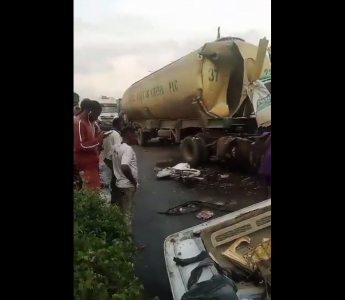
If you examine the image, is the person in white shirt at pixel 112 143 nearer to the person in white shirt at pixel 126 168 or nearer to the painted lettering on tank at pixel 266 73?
the person in white shirt at pixel 126 168

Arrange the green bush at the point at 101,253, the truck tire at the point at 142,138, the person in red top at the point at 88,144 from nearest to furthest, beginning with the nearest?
the green bush at the point at 101,253 → the person in red top at the point at 88,144 → the truck tire at the point at 142,138

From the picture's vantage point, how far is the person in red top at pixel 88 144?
7.84ft

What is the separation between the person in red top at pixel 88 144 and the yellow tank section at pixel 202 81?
195 millimetres

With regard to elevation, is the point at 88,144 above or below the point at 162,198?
above

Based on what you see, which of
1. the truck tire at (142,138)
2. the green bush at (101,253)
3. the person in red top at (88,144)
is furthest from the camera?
the truck tire at (142,138)

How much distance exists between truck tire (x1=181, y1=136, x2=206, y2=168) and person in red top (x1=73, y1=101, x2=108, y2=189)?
463 millimetres

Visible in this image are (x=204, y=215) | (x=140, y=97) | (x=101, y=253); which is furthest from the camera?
(x=140, y=97)

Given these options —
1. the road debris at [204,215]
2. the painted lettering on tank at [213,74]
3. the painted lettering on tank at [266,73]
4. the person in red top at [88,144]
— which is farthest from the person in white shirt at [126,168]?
the painted lettering on tank at [266,73]

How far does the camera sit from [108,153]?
2465 mm

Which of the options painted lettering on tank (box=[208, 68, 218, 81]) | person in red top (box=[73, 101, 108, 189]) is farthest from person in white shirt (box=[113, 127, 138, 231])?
painted lettering on tank (box=[208, 68, 218, 81])

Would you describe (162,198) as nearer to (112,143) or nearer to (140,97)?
(112,143)

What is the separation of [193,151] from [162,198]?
0.33 metres

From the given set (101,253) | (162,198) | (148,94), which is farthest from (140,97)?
(101,253)
